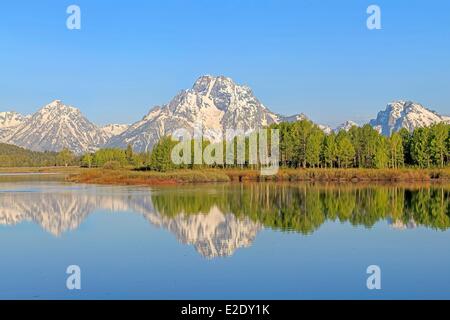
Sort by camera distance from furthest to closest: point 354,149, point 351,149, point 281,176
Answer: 1. point 354,149
2. point 351,149
3. point 281,176

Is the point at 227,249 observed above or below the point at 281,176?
below

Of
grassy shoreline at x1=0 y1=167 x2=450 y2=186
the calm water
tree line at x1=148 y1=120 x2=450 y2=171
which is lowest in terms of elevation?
the calm water

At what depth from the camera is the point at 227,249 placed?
26.0m

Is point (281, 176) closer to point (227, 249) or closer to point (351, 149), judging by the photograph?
point (351, 149)

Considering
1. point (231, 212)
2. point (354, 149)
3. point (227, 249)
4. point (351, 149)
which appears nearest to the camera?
point (227, 249)

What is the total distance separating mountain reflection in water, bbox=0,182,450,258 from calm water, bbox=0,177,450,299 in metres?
0.09

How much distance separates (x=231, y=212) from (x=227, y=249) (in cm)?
1521

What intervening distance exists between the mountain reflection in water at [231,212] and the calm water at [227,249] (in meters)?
0.09

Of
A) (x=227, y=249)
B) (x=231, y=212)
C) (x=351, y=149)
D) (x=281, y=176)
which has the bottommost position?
(x=227, y=249)

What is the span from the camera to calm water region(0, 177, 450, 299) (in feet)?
60.9

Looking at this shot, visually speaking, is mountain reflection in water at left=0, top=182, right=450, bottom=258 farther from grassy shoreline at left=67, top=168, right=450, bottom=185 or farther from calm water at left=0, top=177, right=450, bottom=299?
grassy shoreline at left=67, top=168, right=450, bottom=185

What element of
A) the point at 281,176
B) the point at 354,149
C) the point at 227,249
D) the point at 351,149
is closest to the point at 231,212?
the point at 227,249

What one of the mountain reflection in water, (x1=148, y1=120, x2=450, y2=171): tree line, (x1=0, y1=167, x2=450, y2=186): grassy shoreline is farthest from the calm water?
(x1=148, y1=120, x2=450, y2=171): tree line

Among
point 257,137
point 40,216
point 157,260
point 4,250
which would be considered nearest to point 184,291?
point 157,260
